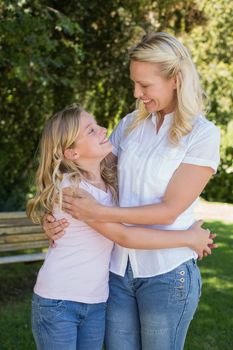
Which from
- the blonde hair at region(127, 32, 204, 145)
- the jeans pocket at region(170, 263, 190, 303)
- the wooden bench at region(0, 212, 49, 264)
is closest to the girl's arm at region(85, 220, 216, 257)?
the jeans pocket at region(170, 263, 190, 303)

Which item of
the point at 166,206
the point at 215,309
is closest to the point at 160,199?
the point at 166,206

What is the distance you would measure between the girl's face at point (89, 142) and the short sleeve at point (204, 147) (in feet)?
1.21

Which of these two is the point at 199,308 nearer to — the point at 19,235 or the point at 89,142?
the point at 19,235

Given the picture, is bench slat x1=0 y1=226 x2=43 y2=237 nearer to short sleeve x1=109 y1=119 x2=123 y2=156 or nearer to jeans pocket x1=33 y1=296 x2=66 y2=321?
short sleeve x1=109 y1=119 x2=123 y2=156

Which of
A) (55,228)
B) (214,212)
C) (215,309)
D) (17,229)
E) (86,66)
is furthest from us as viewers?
(214,212)

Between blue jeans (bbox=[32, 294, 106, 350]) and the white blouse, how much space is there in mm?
213

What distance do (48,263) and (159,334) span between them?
0.54 metres

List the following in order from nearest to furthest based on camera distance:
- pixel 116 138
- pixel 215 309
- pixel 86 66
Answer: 1. pixel 116 138
2. pixel 215 309
3. pixel 86 66

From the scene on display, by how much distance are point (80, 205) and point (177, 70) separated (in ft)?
2.17

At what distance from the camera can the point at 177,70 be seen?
7.90 feet

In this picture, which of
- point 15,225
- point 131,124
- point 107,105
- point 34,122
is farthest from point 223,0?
point 131,124

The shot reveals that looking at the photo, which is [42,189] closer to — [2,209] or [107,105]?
[2,209]

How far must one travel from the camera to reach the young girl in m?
2.39

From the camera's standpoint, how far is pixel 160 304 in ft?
7.87
